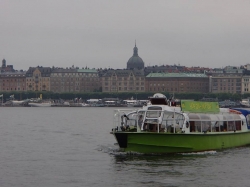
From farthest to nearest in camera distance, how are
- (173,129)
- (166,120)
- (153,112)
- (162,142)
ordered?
1. (153,112)
2. (166,120)
3. (173,129)
4. (162,142)

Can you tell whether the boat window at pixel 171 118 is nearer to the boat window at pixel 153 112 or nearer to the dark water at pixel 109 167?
the boat window at pixel 153 112

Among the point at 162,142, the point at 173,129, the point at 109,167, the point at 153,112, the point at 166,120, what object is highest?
the point at 153,112

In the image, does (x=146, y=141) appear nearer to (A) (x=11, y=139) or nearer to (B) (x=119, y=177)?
(B) (x=119, y=177)

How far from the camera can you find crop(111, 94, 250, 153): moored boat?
41.0 metres

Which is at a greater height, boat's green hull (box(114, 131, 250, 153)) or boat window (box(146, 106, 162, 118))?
boat window (box(146, 106, 162, 118))

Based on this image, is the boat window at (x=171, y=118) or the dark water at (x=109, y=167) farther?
the boat window at (x=171, y=118)

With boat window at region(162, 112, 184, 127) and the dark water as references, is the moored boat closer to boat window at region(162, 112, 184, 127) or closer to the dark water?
boat window at region(162, 112, 184, 127)

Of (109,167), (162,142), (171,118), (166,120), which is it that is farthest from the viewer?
(171,118)

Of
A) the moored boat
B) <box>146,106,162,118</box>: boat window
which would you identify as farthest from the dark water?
<box>146,106,162,118</box>: boat window

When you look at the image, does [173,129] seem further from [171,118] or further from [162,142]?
[171,118]

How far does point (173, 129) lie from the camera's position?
41.8 metres

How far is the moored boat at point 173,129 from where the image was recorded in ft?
135

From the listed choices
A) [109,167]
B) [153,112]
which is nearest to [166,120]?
[153,112]

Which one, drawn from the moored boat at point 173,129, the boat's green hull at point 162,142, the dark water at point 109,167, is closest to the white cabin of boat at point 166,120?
the moored boat at point 173,129
